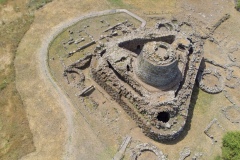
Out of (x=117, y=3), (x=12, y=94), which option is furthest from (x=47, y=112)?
(x=117, y=3)

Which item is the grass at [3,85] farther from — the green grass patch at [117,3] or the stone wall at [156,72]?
the green grass patch at [117,3]

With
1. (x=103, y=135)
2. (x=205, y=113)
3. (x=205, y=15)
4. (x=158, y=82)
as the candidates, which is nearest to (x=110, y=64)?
(x=158, y=82)

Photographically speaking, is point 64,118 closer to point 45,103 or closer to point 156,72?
point 45,103

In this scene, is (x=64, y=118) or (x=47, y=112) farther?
(x=47, y=112)

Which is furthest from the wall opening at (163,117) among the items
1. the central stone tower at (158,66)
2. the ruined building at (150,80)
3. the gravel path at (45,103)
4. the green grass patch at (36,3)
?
the green grass patch at (36,3)

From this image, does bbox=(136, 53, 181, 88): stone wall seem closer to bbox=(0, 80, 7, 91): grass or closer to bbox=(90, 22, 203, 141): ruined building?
bbox=(90, 22, 203, 141): ruined building

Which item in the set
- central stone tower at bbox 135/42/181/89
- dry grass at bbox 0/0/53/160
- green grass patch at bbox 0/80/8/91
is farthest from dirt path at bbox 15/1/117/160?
central stone tower at bbox 135/42/181/89
